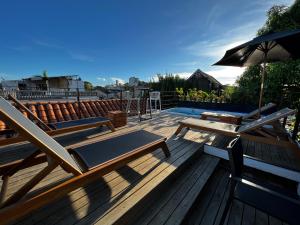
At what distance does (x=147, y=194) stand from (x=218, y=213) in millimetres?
1069

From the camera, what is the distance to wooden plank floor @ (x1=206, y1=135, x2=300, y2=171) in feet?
9.04

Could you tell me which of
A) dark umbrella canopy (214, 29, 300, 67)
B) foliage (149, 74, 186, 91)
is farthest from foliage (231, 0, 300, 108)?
foliage (149, 74, 186, 91)

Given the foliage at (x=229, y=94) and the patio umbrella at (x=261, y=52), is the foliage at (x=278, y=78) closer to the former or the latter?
the foliage at (x=229, y=94)

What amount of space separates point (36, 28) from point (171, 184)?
2030cm

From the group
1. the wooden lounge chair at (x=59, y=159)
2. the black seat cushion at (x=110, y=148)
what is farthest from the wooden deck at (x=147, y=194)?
the black seat cushion at (x=110, y=148)

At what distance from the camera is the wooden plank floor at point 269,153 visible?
2.75 meters

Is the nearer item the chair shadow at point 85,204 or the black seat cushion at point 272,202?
the black seat cushion at point 272,202

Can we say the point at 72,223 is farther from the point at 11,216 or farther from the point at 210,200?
the point at 210,200

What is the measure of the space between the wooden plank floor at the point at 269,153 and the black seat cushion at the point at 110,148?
5.79 ft

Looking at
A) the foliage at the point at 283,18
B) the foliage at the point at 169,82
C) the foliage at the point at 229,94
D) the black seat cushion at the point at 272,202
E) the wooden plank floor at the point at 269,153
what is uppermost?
the foliage at the point at 283,18

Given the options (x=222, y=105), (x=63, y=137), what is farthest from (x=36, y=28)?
(x=222, y=105)

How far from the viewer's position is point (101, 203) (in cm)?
166

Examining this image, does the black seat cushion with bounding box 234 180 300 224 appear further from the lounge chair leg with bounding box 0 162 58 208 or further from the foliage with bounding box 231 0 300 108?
the foliage with bounding box 231 0 300 108

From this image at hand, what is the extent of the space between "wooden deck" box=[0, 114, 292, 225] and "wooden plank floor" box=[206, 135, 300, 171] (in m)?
0.74
